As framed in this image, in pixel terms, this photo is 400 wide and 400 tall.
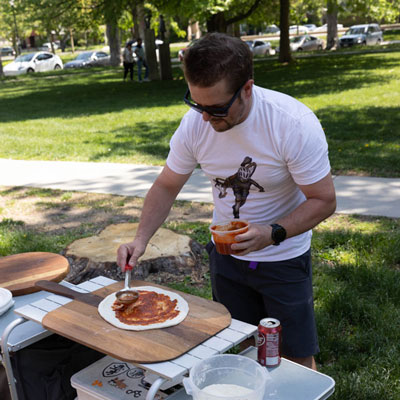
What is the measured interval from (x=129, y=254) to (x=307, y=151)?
1004 millimetres

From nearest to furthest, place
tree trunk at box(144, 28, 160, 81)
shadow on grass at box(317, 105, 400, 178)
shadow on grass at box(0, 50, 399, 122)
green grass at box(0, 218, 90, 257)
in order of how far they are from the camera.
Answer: green grass at box(0, 218, 90, 257) → shadow on grass at box(317, 105, 400, 178) → shadow on grass at box(0, 50, 399, 122) → tree trunk at box(144, 28, 160, 81)

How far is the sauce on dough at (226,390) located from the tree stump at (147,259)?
2.58 meters

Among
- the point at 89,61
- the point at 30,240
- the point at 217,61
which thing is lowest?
the point at 30,240

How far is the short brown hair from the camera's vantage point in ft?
7.17

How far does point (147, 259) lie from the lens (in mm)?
4695

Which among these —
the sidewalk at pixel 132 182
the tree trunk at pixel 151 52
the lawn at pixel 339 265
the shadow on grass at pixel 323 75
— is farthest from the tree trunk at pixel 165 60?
the lawn at pixel 339 265

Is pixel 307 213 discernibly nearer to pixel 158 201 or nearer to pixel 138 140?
pixel 158 201

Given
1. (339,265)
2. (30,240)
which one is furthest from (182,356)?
(30,240)

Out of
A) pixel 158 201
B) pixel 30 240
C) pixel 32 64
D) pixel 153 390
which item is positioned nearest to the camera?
pixel 153 390

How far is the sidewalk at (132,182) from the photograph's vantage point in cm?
616

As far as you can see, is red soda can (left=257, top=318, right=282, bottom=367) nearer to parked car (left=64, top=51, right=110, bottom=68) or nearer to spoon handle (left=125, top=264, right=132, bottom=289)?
→ spoon handle (left=125, top=264, right=132, bottom=289)

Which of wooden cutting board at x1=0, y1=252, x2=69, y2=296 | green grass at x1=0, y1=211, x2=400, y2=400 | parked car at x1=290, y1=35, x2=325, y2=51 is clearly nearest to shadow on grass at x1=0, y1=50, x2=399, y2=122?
green grass at x1=0, y1=211, x2=400, y2=400

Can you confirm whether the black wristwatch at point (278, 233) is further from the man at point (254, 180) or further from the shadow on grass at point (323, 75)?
the shadow on grass at point (323, 75)

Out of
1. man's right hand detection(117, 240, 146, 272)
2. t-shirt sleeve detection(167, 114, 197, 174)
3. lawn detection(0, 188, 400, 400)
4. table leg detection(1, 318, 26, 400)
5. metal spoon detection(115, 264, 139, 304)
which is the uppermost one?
t-shirt sleeve detection(167, 114, 197, 174)
